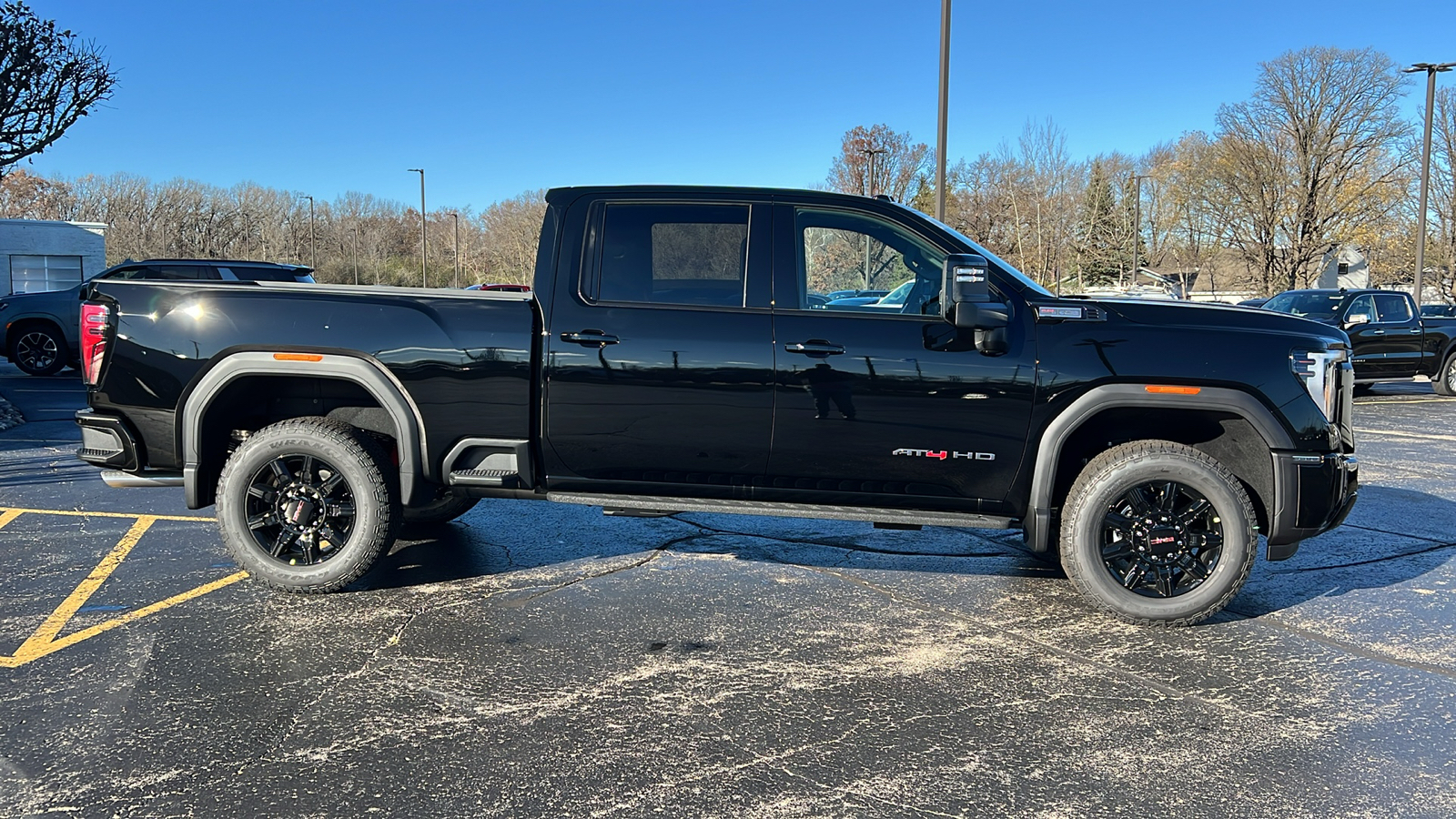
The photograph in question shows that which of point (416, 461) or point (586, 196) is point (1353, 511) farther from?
point (416, 461)

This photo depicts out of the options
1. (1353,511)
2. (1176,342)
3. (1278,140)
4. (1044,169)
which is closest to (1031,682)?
(1176,342)

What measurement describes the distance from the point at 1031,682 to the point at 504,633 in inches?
89.8

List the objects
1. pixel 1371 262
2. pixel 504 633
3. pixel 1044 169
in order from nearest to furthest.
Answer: pixel 504 633 → pixel 1044 169 → pixel 1371 262

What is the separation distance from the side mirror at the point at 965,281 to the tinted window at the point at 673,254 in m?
0.99

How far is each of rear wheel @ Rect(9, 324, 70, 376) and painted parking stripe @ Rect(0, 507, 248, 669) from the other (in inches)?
425

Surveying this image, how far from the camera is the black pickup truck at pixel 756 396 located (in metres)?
4.36

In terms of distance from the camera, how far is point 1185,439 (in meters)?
4.81

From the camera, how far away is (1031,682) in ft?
12.5

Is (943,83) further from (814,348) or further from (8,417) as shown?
(8,417)

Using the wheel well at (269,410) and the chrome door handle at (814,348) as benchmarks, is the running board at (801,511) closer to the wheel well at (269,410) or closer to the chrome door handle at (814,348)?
the chrome door handle at (814,348)

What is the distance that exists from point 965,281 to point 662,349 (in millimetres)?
1420

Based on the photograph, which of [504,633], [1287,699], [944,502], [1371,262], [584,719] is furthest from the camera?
[1371,262]

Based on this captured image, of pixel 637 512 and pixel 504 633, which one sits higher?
pixel 637 512

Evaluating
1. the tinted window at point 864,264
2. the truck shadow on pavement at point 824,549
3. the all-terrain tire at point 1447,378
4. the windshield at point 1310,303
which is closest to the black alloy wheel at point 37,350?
the truck shadow on pavement at point 824,549
